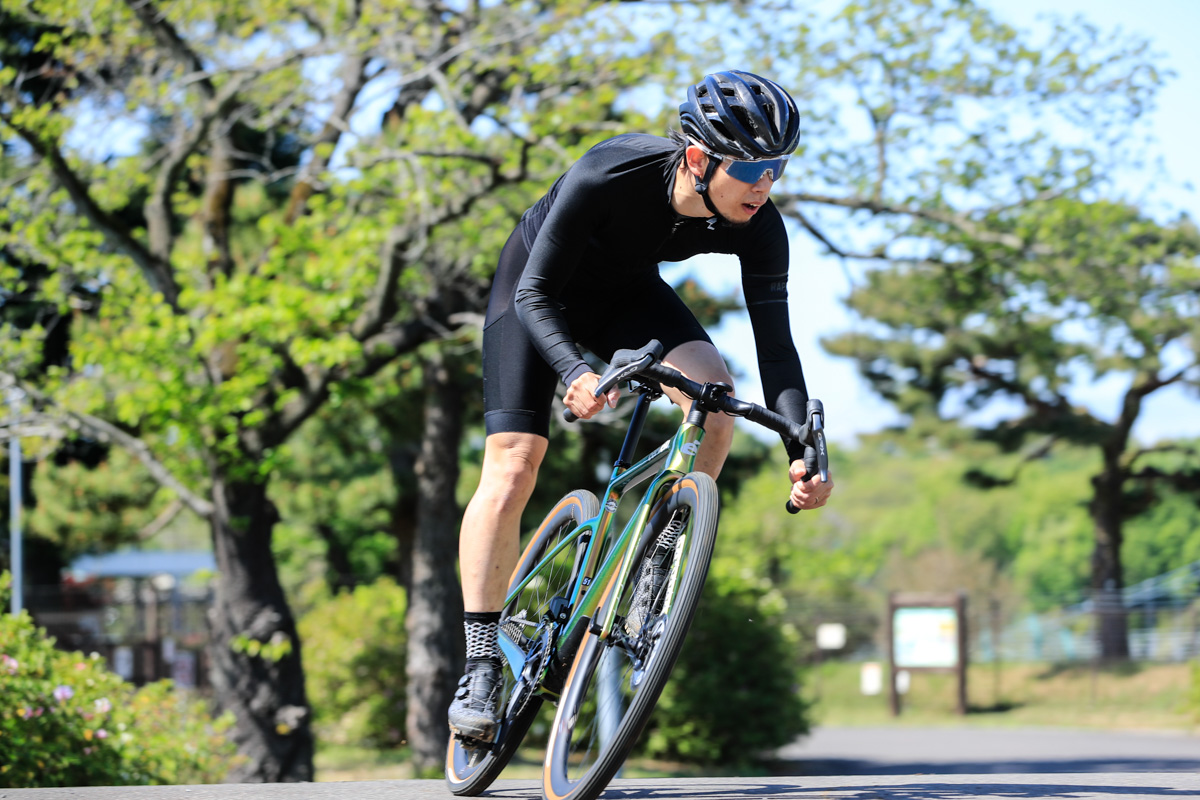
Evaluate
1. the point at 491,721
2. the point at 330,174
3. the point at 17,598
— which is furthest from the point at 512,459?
the point at 17,598

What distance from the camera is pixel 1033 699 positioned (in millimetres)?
27203

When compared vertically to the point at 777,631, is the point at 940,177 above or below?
above

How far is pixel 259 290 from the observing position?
1010 cm

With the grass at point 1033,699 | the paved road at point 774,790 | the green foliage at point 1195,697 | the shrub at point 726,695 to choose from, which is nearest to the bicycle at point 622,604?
the paved road at point 774,790

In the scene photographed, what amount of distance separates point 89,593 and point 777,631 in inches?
665

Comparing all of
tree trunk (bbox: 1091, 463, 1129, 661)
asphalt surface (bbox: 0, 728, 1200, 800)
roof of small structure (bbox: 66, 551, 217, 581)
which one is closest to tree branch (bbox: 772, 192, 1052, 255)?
asphalt surface (bbox: 0, 728, 1200, 800)

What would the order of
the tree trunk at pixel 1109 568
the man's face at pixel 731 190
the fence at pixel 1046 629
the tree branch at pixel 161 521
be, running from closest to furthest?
the man's face at pixel 731 190 → the tree branch at pixel 161 521 → the fence at pixel 1046 629 → the tree trunk at pixel 1109 568

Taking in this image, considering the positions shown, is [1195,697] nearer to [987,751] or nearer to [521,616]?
[987,751]

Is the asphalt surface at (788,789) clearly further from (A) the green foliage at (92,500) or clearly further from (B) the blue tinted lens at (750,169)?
(A) the green foliage at (92,500)

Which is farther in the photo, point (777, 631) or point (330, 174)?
point (777, 631)

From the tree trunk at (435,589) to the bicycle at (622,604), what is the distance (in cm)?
1008

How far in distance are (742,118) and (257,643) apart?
346 inches

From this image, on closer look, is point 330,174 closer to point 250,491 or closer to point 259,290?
point 259,290

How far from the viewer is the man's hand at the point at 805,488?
10.4 ft
